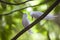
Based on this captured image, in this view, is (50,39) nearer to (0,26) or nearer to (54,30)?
(54,30)

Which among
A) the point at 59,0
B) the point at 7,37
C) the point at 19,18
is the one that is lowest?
the point at 7,37

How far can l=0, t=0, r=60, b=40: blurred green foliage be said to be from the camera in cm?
102

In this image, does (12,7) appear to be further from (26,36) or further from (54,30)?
(54,30)

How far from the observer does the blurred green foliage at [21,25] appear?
1.02 m

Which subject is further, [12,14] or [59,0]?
[12,14]

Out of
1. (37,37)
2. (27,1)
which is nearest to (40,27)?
(37,37)

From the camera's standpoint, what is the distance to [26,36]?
104cm

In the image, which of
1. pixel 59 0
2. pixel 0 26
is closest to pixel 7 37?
pixel 0 26

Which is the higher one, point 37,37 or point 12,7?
point 12,7

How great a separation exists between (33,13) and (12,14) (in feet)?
0.47

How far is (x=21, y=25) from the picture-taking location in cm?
105

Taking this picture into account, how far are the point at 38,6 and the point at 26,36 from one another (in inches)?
8.4

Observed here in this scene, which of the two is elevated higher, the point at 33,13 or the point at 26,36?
the point at 33,13

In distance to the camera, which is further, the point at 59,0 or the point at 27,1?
the point at 27,1
